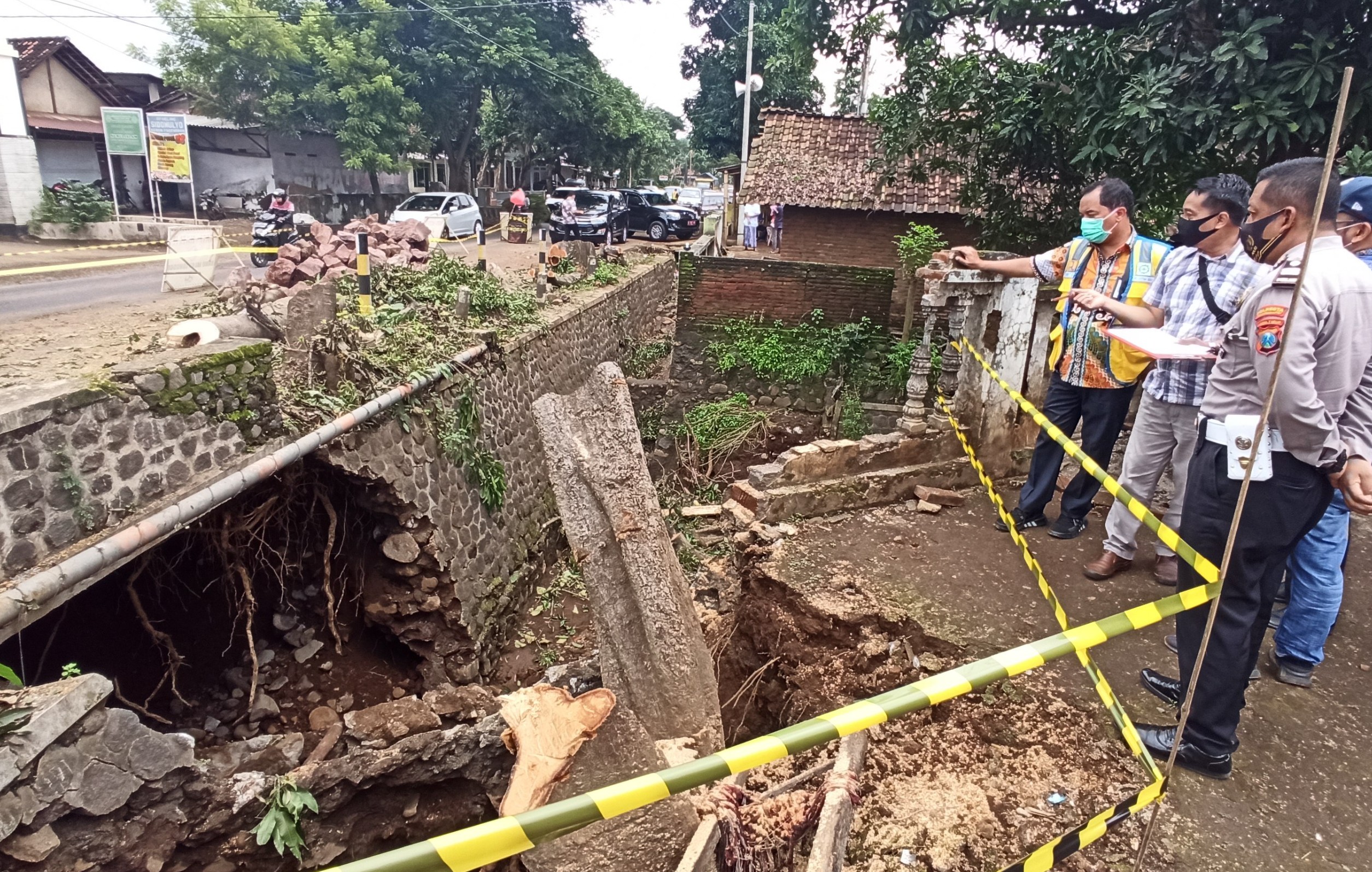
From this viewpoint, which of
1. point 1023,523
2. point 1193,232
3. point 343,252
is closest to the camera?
point 1193,232

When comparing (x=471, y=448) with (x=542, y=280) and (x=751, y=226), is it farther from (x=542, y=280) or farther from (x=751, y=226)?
(x=751, y=226)

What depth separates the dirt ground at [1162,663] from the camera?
92.2 inches

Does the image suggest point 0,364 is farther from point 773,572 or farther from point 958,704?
point 958,704

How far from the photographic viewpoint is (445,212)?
18922mm

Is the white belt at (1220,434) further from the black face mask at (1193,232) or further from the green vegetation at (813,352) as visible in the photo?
the green vegetation at (813,352)

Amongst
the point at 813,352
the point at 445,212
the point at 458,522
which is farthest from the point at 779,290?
the point at 445,212

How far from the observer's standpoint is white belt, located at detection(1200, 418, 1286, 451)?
2.35 m

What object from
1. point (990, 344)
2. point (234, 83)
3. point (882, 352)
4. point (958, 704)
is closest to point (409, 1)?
point (234, 83)

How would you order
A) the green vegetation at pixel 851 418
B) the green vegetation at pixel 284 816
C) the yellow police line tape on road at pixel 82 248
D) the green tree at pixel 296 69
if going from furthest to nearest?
the green tree at pixel 296 69, the yellow police line tape on road at pixel 82 248, the green vegetation at pixel 851 418, the green vegetation at pixel 284 816

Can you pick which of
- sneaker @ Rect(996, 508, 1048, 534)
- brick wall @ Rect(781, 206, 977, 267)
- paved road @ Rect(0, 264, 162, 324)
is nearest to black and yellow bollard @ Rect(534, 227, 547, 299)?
paved road @ Rect(0, 264, 162, 324)

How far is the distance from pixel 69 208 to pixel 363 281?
1226 cm

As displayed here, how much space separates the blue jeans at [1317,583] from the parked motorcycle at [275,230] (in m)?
14.0

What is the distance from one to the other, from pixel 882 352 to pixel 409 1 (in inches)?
765

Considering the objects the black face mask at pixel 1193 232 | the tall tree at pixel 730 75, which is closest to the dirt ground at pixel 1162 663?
the black face mask at pixel 1193 232
